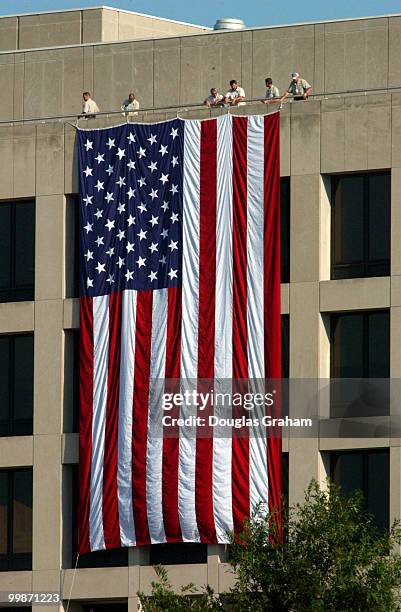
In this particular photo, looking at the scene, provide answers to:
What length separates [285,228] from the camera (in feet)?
196

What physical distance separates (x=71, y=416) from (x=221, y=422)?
5.11m

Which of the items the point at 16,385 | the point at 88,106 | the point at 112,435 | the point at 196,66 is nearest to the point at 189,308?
the point at 112,435

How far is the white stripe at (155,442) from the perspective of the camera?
195ft

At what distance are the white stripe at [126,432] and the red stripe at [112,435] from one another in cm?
13

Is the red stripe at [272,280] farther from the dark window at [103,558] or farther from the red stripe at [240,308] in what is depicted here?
the dark window at [103,558]

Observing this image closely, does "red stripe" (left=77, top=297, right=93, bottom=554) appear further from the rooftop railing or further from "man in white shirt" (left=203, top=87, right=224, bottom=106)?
"man in white shirt" (left=203, top=87, right=224, bottom=106)

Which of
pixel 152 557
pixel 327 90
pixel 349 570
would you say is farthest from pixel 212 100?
pixel 349 570

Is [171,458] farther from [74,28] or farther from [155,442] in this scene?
[74,28]

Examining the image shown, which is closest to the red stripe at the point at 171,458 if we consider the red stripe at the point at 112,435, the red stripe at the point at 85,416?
the red stripe at the point at 112,435

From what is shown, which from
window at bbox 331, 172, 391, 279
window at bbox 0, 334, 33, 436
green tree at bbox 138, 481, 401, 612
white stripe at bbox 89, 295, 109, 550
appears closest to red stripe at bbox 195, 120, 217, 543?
white stripe at bbox 89, 295, 109, 550

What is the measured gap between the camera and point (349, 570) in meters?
47.5

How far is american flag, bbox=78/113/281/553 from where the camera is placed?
58656 mm

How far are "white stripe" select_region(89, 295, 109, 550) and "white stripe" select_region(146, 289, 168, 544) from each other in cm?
146

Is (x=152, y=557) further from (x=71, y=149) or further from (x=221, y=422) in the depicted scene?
(x=71, y=149)
